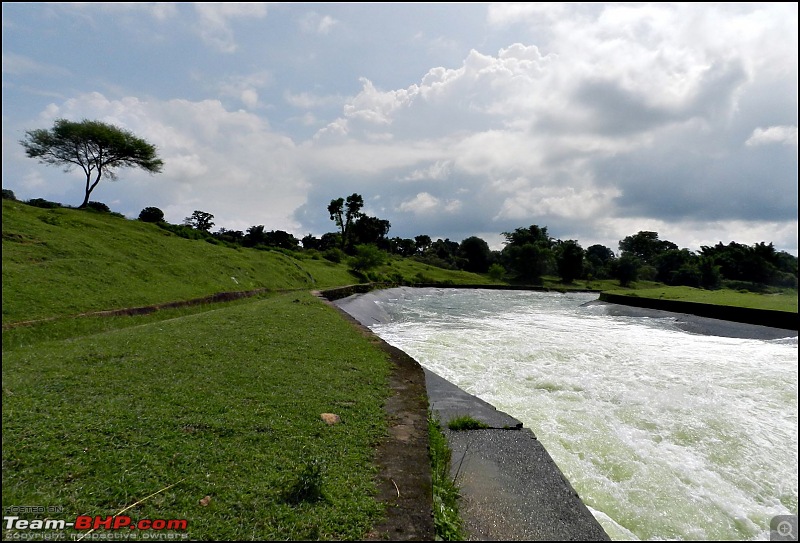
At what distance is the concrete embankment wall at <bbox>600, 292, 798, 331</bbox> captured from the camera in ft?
51.8

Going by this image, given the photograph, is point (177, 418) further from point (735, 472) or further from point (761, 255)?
point (761, 255)

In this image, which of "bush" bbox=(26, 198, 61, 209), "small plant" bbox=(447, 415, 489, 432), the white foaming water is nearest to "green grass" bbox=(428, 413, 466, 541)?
"small plant" bbox=(447, 415, 489, 432)

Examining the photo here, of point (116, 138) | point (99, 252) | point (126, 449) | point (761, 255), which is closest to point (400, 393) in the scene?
point (126, 449)

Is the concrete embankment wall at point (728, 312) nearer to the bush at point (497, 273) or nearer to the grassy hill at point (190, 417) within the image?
the grassy hill at point (190, 417)

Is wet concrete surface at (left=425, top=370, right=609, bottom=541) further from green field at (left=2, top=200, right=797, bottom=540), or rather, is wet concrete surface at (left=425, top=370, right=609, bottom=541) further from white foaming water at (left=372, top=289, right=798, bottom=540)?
green field at (left=2, top=200, right=797, bottom=540)

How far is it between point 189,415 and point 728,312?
2414 cm

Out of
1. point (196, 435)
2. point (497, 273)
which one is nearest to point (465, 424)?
point (196, 435)

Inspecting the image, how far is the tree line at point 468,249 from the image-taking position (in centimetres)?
3092

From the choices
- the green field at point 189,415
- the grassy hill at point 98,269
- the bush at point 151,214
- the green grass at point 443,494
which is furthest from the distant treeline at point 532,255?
the green grass at point 443,494

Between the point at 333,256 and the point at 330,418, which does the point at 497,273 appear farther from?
the point at 330,418

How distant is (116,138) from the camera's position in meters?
31.3

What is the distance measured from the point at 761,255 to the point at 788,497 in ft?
177

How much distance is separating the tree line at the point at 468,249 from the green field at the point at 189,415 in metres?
25.6

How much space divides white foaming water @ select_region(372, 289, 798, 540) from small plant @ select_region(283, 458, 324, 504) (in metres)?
2.83
